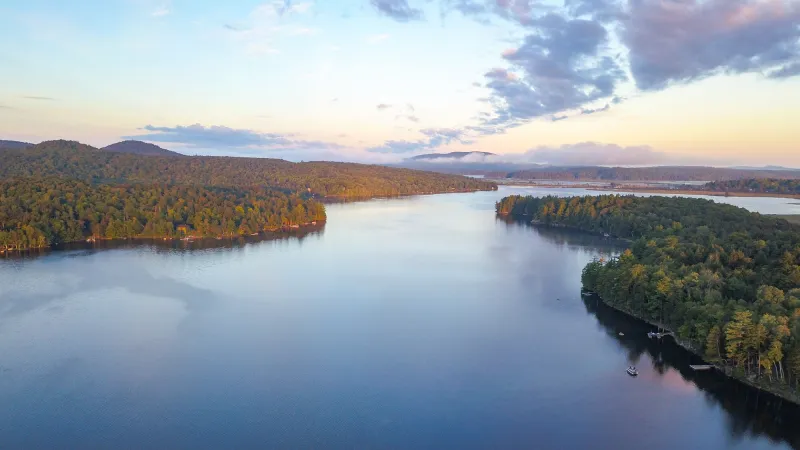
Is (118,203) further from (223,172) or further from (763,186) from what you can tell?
(763,186)

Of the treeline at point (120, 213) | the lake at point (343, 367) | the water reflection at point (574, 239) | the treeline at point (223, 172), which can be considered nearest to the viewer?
the lake at point (343, 367)

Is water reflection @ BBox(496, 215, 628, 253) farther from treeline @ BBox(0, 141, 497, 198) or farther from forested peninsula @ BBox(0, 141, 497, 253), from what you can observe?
treeline @ BBox(0, 141, 497, 198)

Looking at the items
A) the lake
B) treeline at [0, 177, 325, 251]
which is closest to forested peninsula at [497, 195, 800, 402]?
the lake

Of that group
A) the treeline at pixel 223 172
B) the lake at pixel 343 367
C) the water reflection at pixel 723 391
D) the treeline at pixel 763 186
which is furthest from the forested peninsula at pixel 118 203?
the treeline at pixel 763 186

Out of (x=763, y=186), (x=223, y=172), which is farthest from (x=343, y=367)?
(x=763, y=186)

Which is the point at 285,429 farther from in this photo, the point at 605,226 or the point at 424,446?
the point at 605,226

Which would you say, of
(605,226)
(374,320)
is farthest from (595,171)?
(374,320)

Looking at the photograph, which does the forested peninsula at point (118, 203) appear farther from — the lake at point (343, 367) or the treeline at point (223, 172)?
the lake at point (343, 367)
